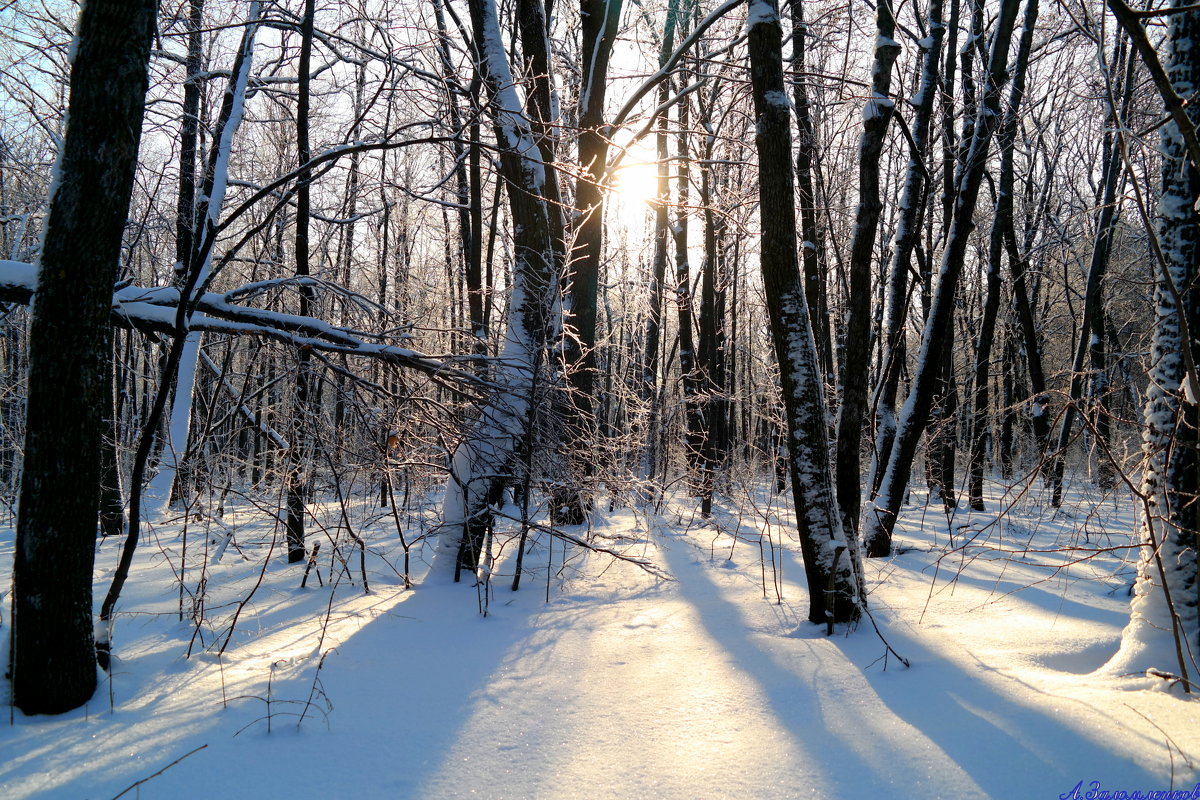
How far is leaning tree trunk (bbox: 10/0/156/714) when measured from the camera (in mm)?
3082

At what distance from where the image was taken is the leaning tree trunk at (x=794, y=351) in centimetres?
459

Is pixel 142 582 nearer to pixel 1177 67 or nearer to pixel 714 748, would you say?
pixel 714 748

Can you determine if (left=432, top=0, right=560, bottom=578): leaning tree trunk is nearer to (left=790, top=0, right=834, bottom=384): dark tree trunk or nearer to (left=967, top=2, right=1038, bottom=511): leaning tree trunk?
(left=790, top=0, right=834, bottom=384): dark tree trunk

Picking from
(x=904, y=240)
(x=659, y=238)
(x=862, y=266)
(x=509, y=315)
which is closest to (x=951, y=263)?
(x=904, y=240)

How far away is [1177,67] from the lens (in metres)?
3.54

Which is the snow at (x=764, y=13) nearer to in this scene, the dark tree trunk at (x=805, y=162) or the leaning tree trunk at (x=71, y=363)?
the dark tree trunk at (x=805, y=162)

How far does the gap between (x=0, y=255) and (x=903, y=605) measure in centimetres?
1317

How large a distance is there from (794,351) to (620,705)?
8.20ft

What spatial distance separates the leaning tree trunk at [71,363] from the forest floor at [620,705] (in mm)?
362

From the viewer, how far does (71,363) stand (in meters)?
3.10

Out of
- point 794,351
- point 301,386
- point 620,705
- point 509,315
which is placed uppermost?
point 509,315

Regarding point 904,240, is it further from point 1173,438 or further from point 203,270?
point 203,270
